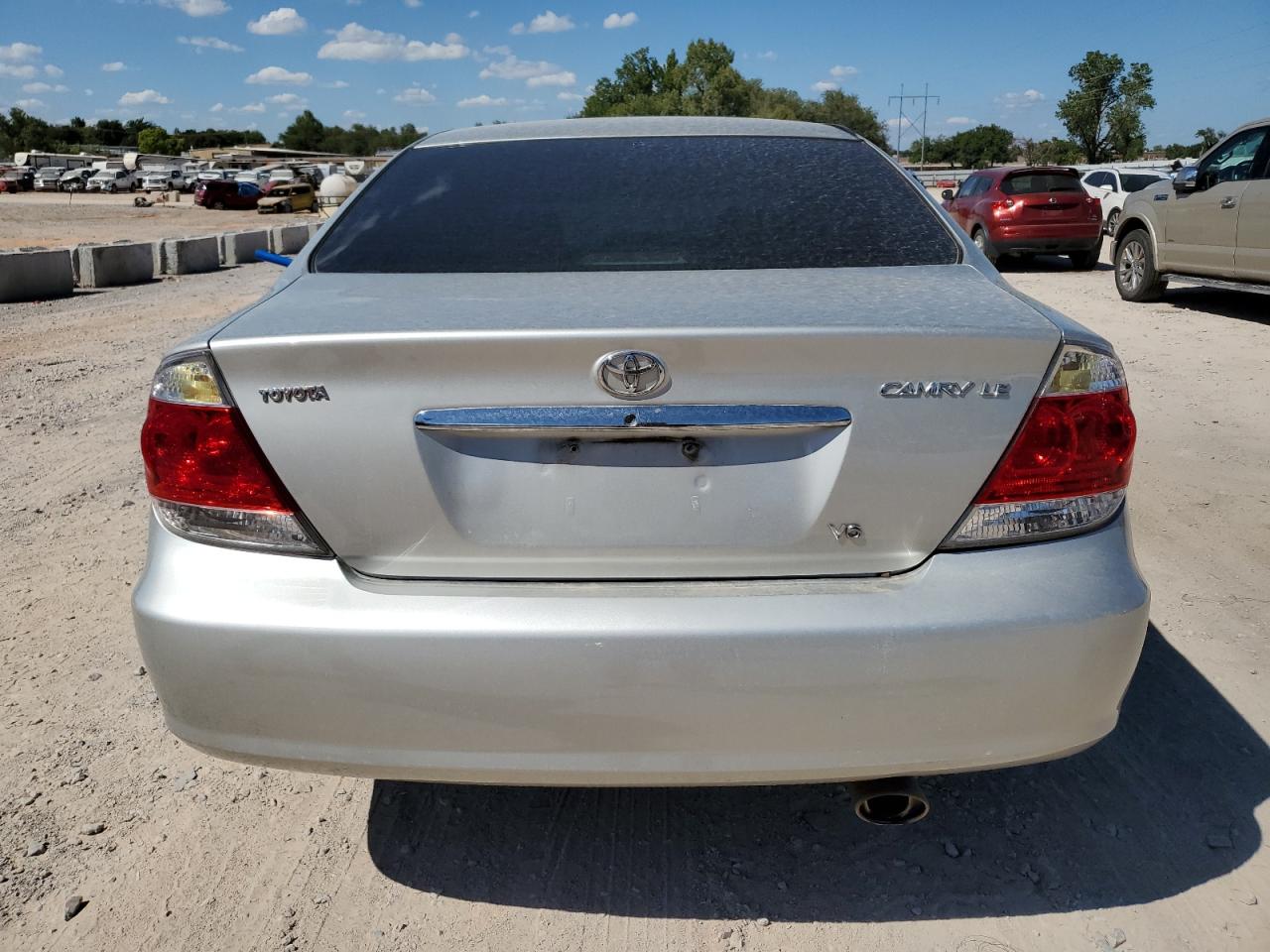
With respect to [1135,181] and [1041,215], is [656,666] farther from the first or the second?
[1135,181]

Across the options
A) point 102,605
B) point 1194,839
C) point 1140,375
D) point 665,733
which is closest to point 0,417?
point 102,605

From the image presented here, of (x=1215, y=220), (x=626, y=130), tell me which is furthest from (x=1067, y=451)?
(x=1215, y=220)

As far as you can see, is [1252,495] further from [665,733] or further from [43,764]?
[43,764]

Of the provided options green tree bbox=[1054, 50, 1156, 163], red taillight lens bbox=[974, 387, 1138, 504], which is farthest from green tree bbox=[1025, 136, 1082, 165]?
red taillight lens bbox=[974, 387, 1138, 504]

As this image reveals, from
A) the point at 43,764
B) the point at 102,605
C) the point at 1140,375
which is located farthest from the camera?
the point at 1140,375

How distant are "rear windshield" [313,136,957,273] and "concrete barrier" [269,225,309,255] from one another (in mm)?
21751

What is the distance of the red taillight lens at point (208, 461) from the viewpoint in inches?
77.7

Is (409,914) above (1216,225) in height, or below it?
below

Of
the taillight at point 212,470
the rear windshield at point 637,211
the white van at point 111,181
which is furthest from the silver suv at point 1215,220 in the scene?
the white van at point 111,181

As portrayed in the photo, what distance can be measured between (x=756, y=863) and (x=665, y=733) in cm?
74

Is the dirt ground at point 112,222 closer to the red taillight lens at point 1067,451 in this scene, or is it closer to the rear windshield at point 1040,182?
the rear windshield at point 1040,182

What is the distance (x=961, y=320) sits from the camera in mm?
1973

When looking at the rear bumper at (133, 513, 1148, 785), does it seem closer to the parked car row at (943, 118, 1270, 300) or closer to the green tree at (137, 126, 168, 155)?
the parked car row at (943, 118, 1270, 300)

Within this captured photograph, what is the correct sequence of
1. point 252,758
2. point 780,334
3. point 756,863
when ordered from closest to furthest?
point 780,334 → point 252,758 → point 756,863
